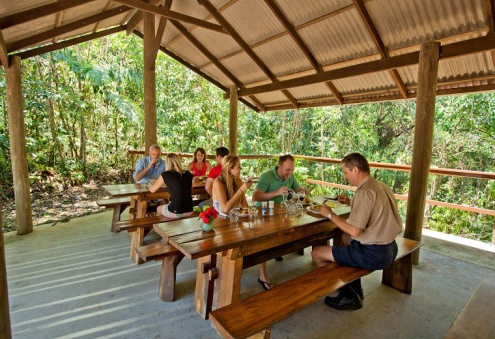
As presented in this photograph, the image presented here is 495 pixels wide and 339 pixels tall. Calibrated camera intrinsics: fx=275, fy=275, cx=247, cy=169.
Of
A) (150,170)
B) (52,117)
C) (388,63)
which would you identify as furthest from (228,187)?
(52,117)

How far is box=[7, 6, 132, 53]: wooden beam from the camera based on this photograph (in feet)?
12.9

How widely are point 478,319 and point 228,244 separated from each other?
1.51 meters

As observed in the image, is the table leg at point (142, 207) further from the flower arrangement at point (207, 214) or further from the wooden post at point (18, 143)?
the wooden post at point (18, 143)

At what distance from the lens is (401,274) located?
2.73 meters

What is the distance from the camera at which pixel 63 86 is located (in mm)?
7133

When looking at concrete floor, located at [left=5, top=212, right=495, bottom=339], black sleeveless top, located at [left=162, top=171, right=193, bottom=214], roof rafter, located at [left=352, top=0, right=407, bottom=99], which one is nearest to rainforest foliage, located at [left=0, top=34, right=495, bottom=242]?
concrete floor, located at [left=5, top=212, right=495, bottom=339]

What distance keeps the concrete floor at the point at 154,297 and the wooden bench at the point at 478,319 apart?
0.61m

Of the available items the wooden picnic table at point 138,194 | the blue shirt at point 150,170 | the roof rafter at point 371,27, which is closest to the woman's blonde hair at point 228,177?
the wooden picnic table at point 138,194

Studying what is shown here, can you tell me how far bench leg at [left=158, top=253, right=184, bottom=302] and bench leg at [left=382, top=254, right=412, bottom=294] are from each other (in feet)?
6.92

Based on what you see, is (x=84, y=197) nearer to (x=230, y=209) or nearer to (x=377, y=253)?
(x=230, y=209)

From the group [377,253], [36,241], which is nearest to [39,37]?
[36,241]

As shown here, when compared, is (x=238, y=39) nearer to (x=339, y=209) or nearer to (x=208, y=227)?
(x=339, y=209)

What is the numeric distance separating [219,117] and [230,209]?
850 centimetres

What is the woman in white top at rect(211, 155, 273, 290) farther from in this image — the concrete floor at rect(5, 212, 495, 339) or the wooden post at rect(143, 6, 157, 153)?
the wooden post at rect(143, 6, 157, 153)
